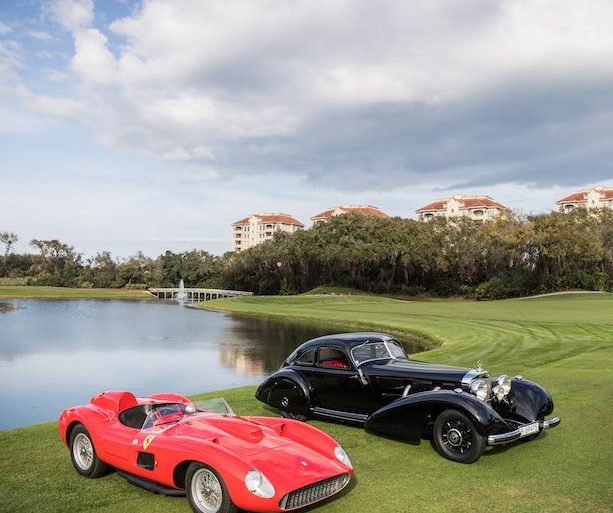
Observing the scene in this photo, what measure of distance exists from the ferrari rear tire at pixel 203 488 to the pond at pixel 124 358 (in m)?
8.76

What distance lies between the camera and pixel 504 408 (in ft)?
26.7

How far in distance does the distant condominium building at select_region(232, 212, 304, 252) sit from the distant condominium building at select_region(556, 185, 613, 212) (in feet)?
263

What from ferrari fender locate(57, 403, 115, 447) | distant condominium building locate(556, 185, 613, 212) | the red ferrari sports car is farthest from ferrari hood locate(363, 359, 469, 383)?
distant condominium building locate(556, 185, 613, 212)

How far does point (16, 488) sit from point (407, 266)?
73466mm

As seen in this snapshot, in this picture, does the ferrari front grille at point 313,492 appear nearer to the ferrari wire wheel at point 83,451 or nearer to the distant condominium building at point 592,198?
the ferrari wire wheel at point 83,451

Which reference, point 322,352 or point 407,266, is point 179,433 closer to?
point 322,352

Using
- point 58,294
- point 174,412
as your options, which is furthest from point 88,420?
point 58,294

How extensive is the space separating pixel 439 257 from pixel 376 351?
64.8 metres

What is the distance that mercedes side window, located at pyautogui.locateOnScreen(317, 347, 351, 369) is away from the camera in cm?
923

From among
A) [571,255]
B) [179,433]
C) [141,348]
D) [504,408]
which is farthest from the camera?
[571,255]

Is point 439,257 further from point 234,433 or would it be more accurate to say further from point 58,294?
point 234,433

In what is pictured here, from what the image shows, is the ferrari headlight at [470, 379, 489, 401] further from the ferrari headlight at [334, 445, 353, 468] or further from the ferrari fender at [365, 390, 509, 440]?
the ferrari headlight at [334, 445, 353, 468]

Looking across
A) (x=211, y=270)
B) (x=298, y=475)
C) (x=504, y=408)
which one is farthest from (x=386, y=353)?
(x=211, y=270)

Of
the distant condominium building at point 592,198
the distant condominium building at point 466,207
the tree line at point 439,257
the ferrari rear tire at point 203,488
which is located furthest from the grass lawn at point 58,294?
the distant condominium building at point 592,198
